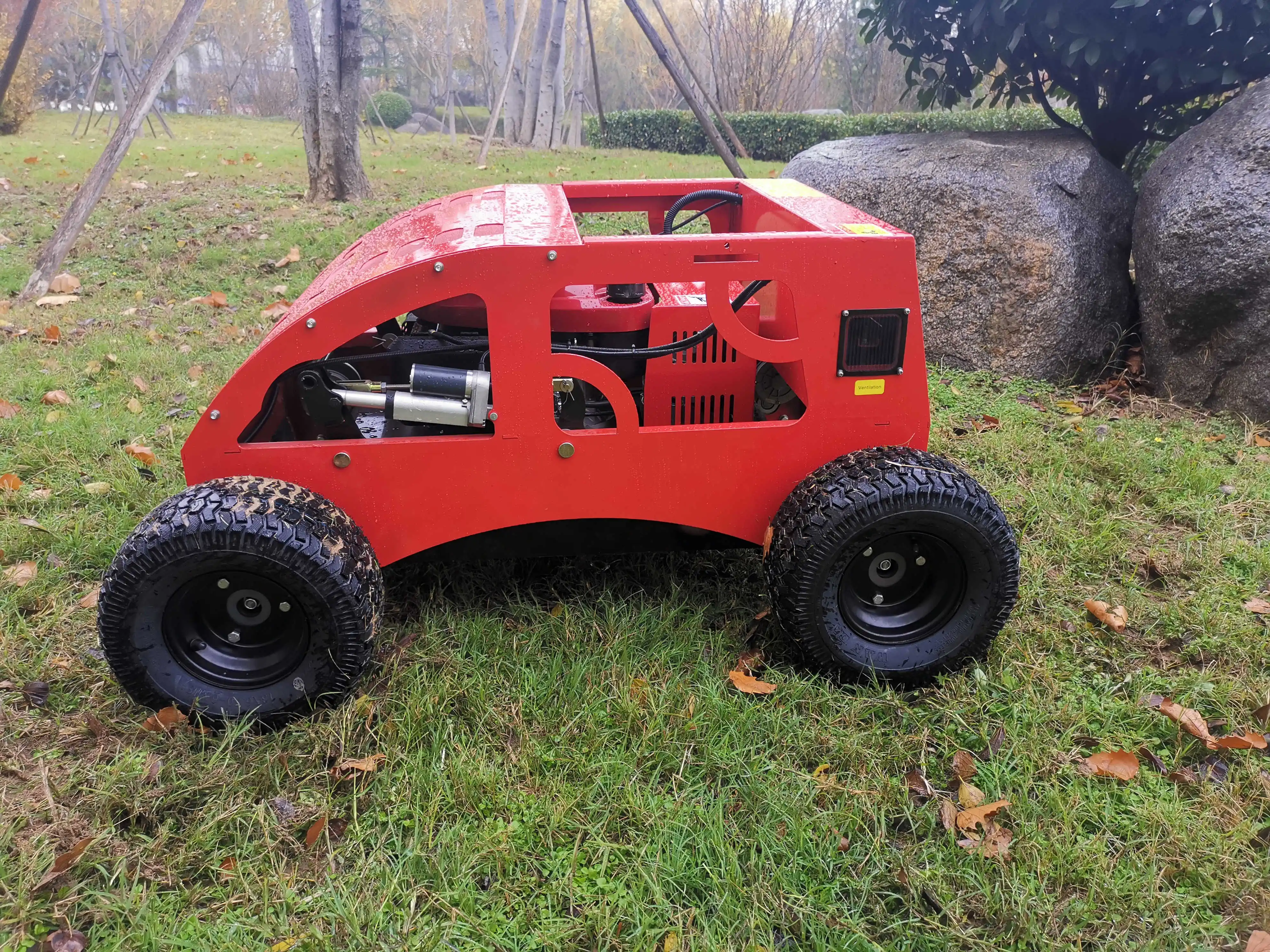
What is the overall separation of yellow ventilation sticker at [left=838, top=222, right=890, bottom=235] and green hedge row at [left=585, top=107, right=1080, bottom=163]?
5727 millimetres

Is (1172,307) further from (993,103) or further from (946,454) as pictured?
(993,103)

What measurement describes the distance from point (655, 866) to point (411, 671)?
844 mm

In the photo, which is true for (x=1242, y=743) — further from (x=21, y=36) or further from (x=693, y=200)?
(x=21, y=36)

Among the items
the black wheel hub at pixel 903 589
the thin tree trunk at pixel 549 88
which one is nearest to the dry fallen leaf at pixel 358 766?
the black wheel hub at pixel 903 589

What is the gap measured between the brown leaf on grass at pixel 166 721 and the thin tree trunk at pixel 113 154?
420 centimetres

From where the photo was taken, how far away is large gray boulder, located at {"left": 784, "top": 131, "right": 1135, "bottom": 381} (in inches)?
166

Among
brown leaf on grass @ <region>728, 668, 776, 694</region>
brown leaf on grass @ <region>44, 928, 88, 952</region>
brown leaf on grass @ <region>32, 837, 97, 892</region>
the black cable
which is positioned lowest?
brown leaf on grass @ <region>44, 928, 88, 952</region>

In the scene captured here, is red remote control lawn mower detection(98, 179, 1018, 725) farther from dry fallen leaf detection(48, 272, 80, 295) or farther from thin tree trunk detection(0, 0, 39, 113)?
thin tree trunk detection(0, 0, 39, 113)

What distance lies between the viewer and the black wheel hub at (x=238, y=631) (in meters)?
2.08

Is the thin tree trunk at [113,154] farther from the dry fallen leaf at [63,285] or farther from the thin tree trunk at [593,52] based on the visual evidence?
the thin tree trunk at [593,52]

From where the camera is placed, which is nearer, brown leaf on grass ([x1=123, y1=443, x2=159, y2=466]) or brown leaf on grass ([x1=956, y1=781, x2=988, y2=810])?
brown leaf on grass ([x1=956, y1=781, x2=988, y2=810])

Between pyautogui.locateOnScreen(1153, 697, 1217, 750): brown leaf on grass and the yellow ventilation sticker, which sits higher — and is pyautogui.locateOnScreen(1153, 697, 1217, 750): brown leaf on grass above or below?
below

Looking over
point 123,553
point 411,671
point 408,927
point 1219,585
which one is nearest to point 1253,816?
point 1219,585

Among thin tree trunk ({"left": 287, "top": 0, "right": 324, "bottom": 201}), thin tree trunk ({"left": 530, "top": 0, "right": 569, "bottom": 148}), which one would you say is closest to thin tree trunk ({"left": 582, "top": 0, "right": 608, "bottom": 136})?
thin tree trunk ({"left": 530, "top": 0, "right": 569, "bottom": 148})
